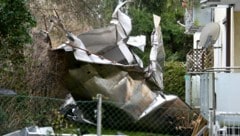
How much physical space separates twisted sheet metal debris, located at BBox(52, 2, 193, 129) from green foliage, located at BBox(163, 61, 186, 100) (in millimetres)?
6432

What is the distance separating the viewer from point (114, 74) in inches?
605

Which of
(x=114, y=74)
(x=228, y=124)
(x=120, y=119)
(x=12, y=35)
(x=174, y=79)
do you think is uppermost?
(x=12, y=35)

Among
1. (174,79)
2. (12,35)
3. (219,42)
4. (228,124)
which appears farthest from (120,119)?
(174,79)

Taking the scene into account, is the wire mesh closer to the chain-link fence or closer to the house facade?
the house facade

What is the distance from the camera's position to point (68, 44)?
1451cm

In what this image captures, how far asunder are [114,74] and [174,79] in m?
8.52

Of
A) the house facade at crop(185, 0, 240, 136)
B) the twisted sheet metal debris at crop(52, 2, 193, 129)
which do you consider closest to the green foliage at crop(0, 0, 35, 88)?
the twisted sheet metal debris at crop(52, 2, 193, 129)

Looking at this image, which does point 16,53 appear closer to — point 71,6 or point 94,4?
point 71,6

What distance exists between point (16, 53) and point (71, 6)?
4.36 meters

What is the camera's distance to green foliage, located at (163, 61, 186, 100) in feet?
74.1

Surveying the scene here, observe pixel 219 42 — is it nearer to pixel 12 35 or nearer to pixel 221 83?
pixel 221 83

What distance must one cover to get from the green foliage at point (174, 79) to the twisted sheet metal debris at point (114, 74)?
643 cm

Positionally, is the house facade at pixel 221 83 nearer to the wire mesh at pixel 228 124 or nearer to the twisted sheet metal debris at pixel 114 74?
the wire mesh at pixel 228 124

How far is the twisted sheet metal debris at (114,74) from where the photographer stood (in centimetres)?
1492
